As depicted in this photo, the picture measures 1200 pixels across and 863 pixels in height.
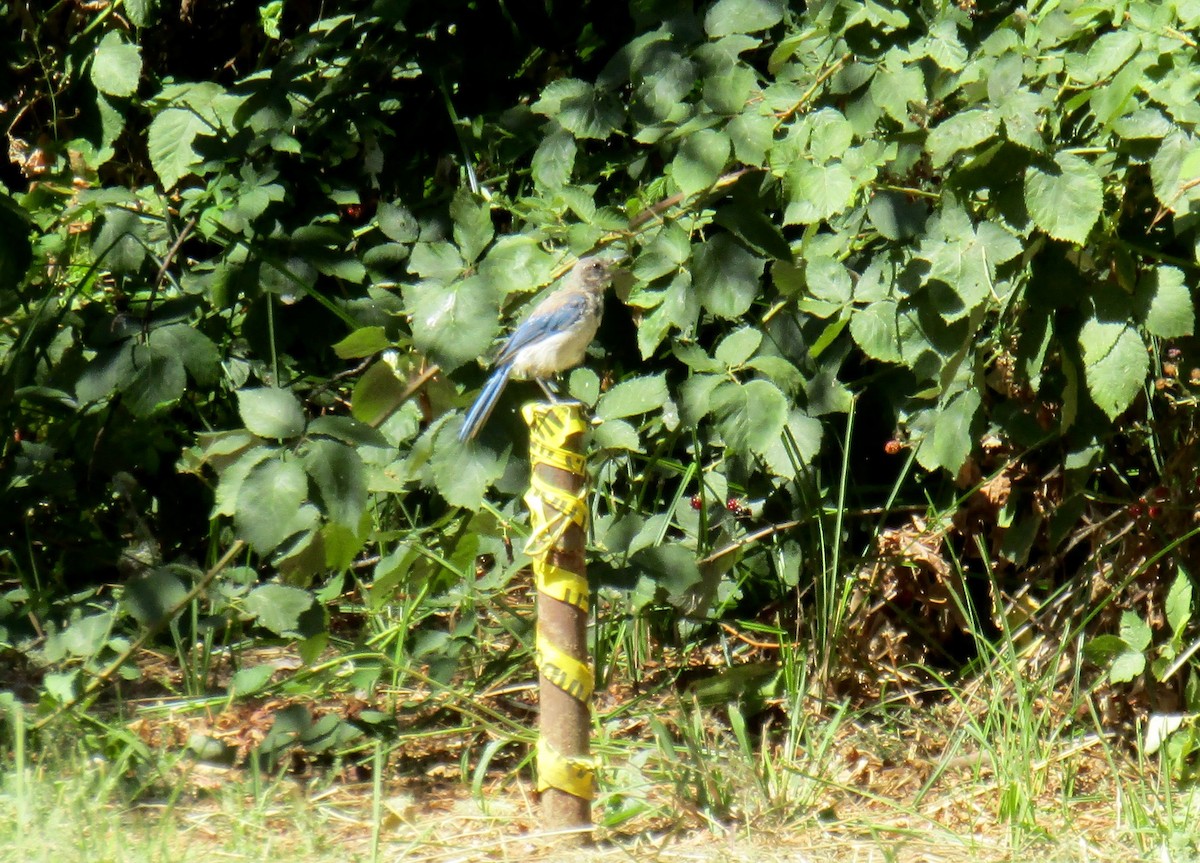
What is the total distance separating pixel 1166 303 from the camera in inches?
119

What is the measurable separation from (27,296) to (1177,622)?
156 inches

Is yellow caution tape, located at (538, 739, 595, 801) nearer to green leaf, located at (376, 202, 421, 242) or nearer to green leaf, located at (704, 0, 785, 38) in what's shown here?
green leaf, located at (376, 202, 421, 242)

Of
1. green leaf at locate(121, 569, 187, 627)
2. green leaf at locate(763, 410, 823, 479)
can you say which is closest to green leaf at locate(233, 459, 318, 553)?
green leaf at locate(121, 569, 187, 627)

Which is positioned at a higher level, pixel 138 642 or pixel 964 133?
pixel 964 133

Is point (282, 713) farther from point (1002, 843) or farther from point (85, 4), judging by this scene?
point (85, 4)

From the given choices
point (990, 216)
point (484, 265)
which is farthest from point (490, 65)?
point (990, 216)

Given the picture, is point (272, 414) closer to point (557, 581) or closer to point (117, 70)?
point (557, 581)

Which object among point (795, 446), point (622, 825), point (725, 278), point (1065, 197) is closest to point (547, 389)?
point (725, 278)

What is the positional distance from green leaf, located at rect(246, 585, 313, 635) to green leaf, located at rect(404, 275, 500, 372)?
3.35 feet

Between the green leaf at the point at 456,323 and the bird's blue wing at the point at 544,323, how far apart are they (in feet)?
1.48

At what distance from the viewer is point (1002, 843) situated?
343 cm

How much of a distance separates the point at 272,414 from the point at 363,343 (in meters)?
0.27

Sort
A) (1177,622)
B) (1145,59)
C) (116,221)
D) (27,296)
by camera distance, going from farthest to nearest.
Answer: (27,296) < (116,221) < (1177,622) < (1145,59)

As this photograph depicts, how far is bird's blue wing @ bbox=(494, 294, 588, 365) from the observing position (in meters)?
3.63
